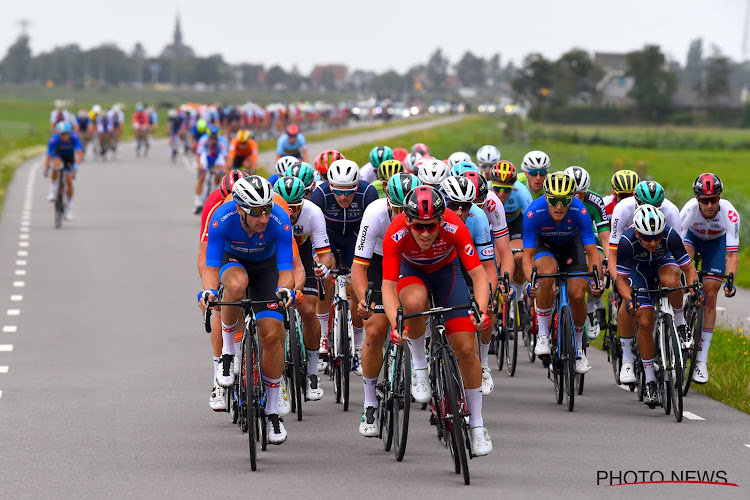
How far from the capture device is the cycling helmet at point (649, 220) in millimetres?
10133

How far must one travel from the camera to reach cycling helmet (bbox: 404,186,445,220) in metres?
8.02

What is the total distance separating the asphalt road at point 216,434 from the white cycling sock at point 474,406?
325mm

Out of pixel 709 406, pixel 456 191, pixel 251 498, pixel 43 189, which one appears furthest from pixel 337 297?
pixel 43 189

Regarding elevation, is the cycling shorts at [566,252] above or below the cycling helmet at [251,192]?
below

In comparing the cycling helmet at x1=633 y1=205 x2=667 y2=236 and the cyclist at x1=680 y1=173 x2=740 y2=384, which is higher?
the cycling helmet at x1=633 y1=205 x2=667 y2=236

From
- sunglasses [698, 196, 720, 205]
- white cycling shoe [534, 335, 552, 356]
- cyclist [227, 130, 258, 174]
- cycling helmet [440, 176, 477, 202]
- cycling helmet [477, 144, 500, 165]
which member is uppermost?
cycling helmet [440, 176, 477, 202]

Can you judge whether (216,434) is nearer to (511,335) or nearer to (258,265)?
(258,265)

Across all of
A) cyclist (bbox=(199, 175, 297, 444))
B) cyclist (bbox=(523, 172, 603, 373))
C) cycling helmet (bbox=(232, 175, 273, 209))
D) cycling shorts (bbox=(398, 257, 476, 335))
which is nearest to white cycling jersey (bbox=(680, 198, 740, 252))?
cyclist (bbox=(523, 172, 603, 373))

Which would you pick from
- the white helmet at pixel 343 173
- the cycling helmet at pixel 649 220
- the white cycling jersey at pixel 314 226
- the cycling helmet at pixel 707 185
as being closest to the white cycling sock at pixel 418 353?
the white cycling jersey at pixel 314 226

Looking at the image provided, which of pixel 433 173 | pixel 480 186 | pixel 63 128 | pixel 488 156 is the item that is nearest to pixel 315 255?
pixel 433 173

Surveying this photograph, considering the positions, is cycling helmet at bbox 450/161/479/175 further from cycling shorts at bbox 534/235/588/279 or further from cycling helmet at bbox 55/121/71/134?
cycling helmet at bbox 55/121/71/134

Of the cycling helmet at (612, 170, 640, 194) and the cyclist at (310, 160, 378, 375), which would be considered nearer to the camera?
the cyclist at (310, 160, 378, 375)

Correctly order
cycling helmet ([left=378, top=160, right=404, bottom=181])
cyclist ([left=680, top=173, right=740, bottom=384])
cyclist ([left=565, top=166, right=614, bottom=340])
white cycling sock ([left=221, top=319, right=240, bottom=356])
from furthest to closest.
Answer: cycling helmet ([left=378, top=160, right=404, bottom=181]) → cyclist ([left=565, top=166, right=614, bottom=340]) → cyclist ([left=680, top=173, right=740, bottom=384]) → white cycling sock ([left=221, top=319, right=240, bottom=356])

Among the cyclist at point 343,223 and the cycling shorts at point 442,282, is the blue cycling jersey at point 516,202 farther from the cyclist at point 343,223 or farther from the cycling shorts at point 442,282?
the cycling shorts at point 442,282
